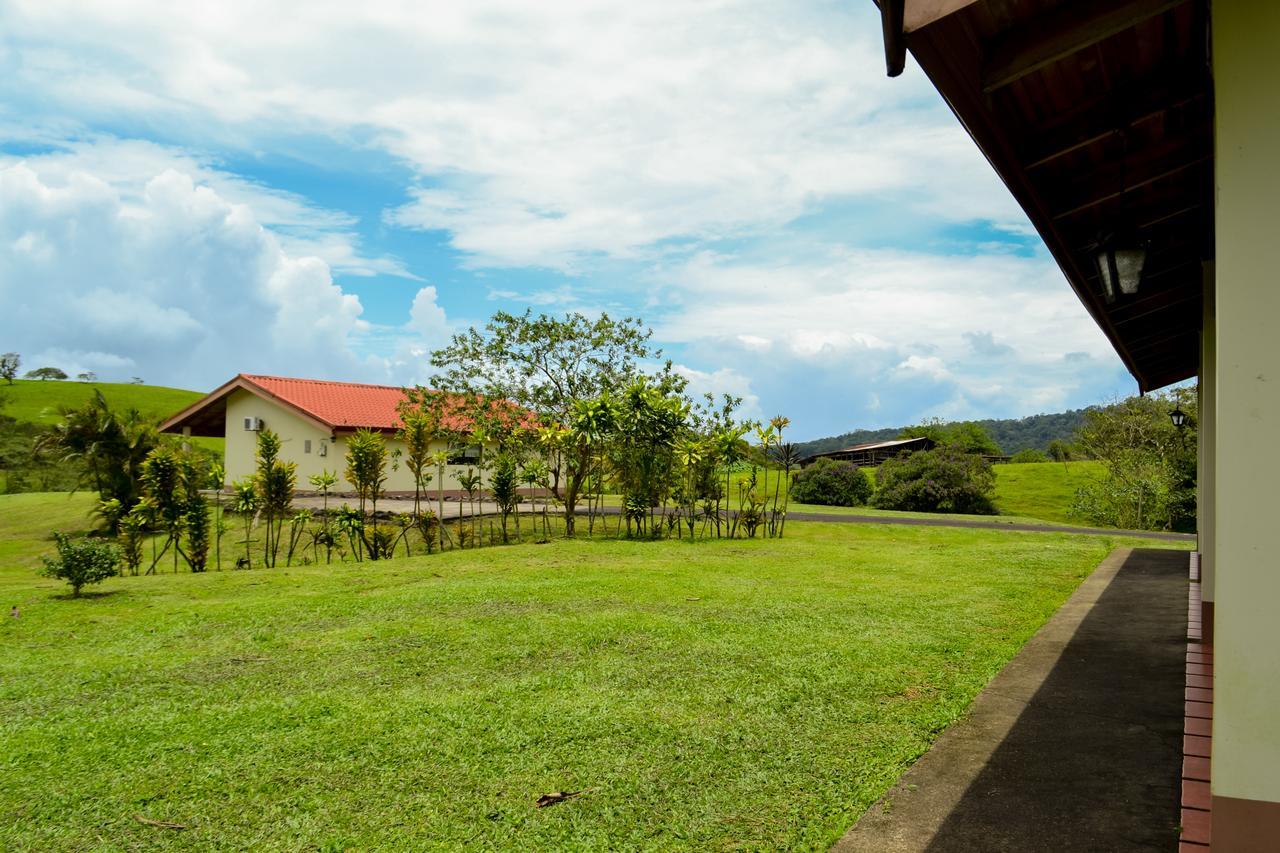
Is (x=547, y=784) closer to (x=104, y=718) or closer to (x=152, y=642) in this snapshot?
(x=104, y=718)

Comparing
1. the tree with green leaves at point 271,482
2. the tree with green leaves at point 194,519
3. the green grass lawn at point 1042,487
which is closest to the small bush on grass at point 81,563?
the tree with green leaves at point 194,519

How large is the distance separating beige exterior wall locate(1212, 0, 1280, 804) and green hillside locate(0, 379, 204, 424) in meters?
58.8

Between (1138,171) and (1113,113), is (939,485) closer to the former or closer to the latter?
(1138,171)

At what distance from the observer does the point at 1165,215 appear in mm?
4848

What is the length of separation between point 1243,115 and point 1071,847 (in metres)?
2.51

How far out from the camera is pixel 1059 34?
9.30ft

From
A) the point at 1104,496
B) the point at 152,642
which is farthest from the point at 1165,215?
the point at 1104,496

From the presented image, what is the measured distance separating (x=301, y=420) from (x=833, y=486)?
63.9ft

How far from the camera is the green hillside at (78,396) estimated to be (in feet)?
175

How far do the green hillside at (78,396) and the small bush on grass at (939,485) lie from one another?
4586 centimetres

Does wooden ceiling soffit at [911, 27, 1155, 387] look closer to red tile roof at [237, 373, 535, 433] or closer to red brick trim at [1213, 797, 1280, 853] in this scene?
red brick trim at [1213, 797, 1280, 853]

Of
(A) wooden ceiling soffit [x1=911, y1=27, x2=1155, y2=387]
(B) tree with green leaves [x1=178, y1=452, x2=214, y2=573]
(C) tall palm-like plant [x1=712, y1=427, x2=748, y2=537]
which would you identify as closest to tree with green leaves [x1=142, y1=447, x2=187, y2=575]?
(B) tree with green leaves [x1=178, y1=452, x2=214, y2=573]

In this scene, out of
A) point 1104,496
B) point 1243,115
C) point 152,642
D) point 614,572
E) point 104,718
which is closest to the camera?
point 1243,115

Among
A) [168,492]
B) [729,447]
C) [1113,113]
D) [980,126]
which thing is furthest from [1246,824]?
[729,447]
